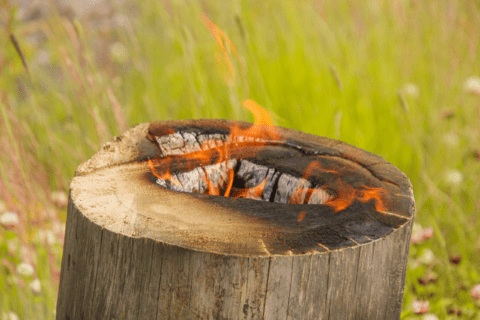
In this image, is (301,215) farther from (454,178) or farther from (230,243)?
(454,178)

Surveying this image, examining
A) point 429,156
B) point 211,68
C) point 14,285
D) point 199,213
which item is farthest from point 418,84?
point 14,285

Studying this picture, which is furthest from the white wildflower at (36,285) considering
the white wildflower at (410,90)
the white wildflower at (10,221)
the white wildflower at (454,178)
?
the white wildflower at (410,90)

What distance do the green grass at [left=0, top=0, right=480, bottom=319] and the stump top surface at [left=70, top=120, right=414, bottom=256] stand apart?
0.68m

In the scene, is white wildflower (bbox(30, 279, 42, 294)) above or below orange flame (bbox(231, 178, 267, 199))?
below

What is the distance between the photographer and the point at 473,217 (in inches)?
85.2

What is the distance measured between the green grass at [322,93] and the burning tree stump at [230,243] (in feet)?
2.54

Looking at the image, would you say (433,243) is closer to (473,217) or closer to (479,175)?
(473,217)

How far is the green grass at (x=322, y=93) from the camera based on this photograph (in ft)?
6.74

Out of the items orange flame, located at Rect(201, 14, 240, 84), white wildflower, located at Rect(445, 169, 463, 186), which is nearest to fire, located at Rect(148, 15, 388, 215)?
orange flame, located at Rect(201, 14, 240, 84)

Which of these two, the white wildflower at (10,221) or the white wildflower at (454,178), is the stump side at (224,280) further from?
the white wildflower at (454,178)

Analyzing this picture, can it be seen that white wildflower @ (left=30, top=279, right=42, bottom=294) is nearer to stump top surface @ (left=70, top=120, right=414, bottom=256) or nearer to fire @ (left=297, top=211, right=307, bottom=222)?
stump top surface @ (left=70, top=120, right=414, bottom=256)

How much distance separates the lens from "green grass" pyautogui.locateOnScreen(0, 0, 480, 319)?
2055 millimetres

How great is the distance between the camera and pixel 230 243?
2.89 ft

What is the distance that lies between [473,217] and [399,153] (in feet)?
1.76
